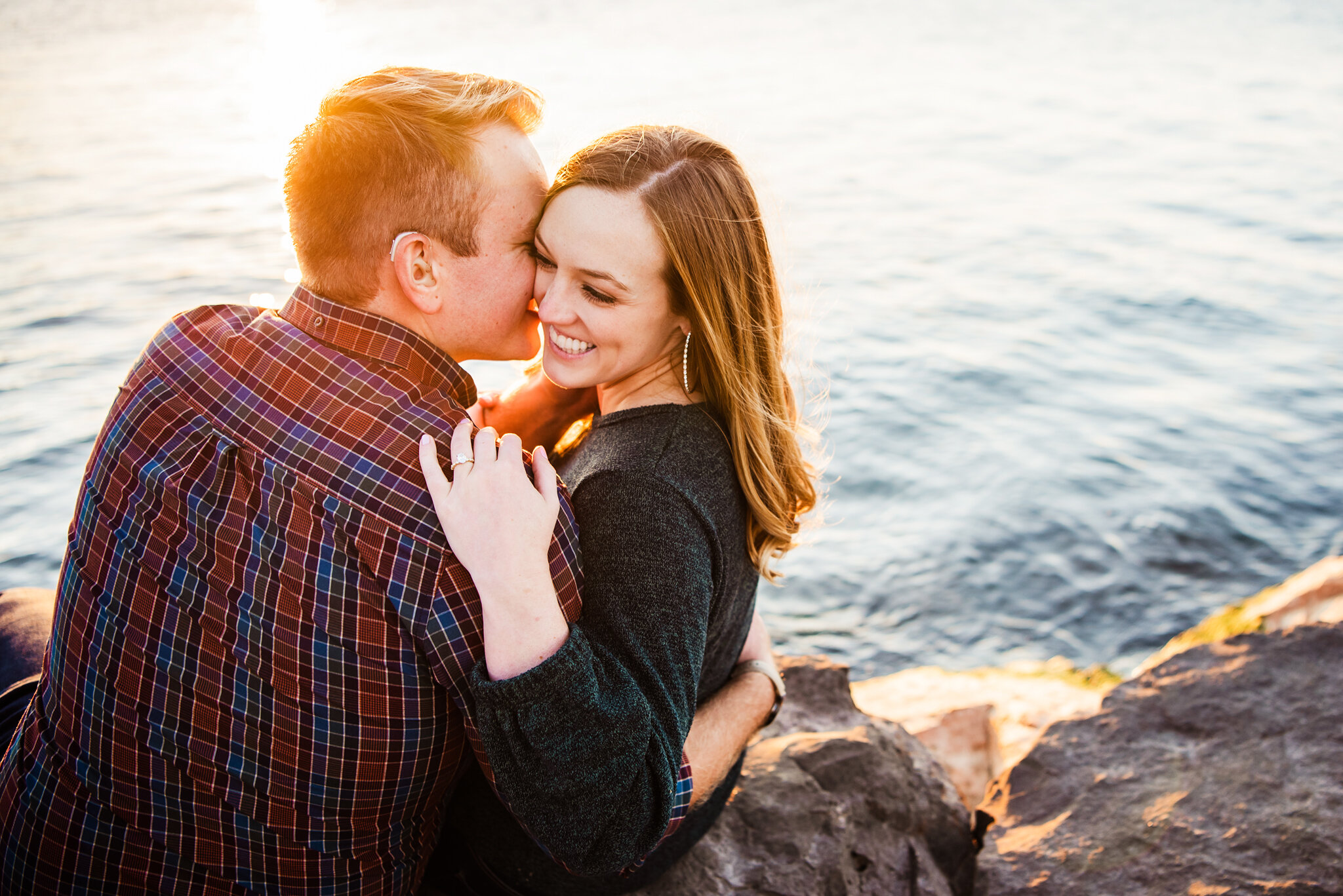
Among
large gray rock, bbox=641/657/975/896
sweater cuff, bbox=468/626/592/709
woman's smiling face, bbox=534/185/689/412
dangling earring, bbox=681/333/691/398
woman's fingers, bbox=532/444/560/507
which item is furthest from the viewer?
large gray rock, bbox=641/657/975/896

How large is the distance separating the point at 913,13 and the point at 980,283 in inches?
854

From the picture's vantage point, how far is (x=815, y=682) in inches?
133

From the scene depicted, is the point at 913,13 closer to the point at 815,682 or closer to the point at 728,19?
the point at 728,19

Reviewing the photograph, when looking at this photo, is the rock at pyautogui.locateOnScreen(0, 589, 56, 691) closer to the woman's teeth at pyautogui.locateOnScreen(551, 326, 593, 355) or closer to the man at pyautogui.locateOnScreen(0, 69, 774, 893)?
the man at pyautogui.locateOnScreen(0, 69, 774, 893)

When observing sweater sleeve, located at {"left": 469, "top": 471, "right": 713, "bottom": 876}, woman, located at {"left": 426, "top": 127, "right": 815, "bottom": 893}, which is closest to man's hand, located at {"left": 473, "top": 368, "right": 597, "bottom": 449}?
woman, located at {"left": 426, "top": 127, "right": 815, "bottom": 893}

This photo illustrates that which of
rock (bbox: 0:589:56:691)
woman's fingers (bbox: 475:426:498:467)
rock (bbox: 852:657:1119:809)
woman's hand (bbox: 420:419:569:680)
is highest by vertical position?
woman's fingers (bbox: 475:426:498:467)

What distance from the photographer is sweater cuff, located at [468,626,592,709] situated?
5.32ft

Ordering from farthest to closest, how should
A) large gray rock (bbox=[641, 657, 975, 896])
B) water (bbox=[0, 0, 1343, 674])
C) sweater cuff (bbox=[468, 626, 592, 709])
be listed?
1. water (bbox=[0, 0, 1343, 674])
2. large gray rock (bbox=[641, 657, 975, 896])
3. sweater cuff (bbox=[468, 626, 592, 709])

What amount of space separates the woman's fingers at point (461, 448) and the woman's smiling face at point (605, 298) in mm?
565

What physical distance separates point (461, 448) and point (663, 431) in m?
0.52

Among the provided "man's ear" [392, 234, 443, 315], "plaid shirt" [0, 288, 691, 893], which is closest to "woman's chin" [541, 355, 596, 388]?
"man's ear" [392, 234, 443, 315]

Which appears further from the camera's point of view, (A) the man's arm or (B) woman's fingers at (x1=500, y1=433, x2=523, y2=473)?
(A) the man's arm

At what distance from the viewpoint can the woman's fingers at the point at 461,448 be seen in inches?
66.7

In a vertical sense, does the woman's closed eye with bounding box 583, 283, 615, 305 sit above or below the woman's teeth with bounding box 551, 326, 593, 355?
above
